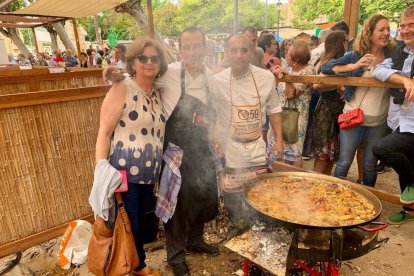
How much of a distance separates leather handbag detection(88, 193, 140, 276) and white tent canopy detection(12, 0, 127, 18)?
801 centimetres

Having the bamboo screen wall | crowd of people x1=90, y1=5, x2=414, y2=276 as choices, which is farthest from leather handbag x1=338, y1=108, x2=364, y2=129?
the bamboo screen wall

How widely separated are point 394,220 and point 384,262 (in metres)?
0.77

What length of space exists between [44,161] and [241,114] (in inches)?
85.8

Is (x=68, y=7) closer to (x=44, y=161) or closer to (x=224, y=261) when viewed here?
(x=44, y=161)

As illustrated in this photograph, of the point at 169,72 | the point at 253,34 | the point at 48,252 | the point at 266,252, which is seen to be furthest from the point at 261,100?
the point at 48,252

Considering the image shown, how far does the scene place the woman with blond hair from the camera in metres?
3.18

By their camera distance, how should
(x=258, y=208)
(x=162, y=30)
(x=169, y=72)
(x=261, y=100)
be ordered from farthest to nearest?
(x=162, y=30) < (x=261, y=100) < (x=169, y=72) < (x=258, y=208)

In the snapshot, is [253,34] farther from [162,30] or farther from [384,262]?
[162,30]

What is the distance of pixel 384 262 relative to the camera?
307cm

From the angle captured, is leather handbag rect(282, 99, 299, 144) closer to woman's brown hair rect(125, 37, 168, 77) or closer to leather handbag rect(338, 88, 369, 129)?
leather handbag rect(338, 88, 369, 129)

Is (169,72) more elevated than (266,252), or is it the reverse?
(169,72)

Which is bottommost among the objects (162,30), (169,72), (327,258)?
(327,258)

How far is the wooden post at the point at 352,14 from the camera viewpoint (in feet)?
15.0

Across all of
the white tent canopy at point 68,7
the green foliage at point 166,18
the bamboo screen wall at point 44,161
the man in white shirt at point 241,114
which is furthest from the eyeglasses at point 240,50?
the white tent canopy at point 68,7
